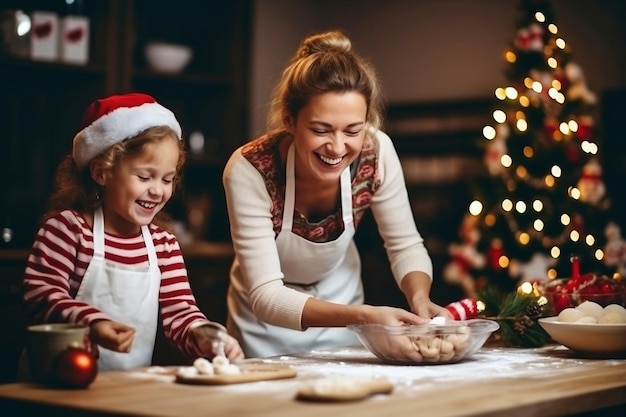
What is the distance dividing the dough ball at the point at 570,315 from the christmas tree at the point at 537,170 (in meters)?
2.15

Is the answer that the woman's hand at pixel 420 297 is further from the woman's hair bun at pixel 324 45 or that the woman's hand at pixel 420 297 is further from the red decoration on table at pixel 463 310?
the woman's hair bun at pixel 324 45

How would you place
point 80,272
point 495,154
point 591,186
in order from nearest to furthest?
point 80,272, point 591,186, point 495,154

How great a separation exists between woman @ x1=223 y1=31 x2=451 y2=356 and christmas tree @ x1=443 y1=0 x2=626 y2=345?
5.91 ft

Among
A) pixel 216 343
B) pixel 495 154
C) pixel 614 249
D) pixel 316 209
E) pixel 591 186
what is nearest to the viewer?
pixel 216 343

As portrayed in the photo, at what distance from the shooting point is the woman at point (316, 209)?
7.80 feet

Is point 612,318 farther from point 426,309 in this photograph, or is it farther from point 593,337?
point 426,309

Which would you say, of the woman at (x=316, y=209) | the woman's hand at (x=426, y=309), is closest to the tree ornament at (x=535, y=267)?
the woman at (x=316, y=209)

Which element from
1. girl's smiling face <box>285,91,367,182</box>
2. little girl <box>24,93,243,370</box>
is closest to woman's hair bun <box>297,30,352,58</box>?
girl's smiling face <box>285,91,367,182</box>

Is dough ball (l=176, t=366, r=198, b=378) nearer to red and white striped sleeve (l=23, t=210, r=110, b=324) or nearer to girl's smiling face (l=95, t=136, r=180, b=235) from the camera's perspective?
red and white striped sleeve (l=23, t=210, r=110, b=324)

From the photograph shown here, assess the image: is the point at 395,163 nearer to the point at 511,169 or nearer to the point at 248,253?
the point at 248,253

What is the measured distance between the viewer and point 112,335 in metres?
1.88

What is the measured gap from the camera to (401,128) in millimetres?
5535

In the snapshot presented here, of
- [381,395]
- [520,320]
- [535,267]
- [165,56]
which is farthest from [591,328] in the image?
[165,56]

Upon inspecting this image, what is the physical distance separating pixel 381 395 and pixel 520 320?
0.85 m
